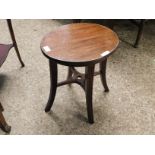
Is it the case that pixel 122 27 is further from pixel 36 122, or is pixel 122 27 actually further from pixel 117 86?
pixel 36 122

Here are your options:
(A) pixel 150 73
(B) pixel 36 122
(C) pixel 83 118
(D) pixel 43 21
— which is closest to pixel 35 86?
(B) pixel 36 122

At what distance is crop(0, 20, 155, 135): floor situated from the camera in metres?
1.55

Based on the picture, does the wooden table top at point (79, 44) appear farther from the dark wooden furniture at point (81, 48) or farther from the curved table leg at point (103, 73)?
the curved table leg at point (103, 73)

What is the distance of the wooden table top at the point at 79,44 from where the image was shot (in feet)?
4.13

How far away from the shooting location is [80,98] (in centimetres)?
180

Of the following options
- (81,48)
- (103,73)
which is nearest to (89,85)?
(81,48)

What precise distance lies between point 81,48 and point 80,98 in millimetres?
582

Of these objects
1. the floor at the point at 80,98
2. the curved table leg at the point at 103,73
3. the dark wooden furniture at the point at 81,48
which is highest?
the dark wooden furniture at the point at 81,48

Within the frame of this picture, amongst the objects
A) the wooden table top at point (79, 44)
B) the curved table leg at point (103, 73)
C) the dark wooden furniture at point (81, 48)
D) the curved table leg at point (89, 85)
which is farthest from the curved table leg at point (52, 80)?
the curved table leg at point (103, 73)

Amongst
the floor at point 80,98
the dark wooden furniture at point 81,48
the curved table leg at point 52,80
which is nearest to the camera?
the dark wooden furniture at point 81,48

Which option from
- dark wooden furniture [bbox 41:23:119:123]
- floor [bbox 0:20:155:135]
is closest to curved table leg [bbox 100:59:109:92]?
floor [bbox 0:20:155:135]

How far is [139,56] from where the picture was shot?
2.30 meters

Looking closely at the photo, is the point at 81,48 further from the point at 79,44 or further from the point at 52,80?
the point at 52,80

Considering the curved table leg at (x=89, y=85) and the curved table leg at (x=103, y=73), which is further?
the curved table leg at (x=103, y=73)
